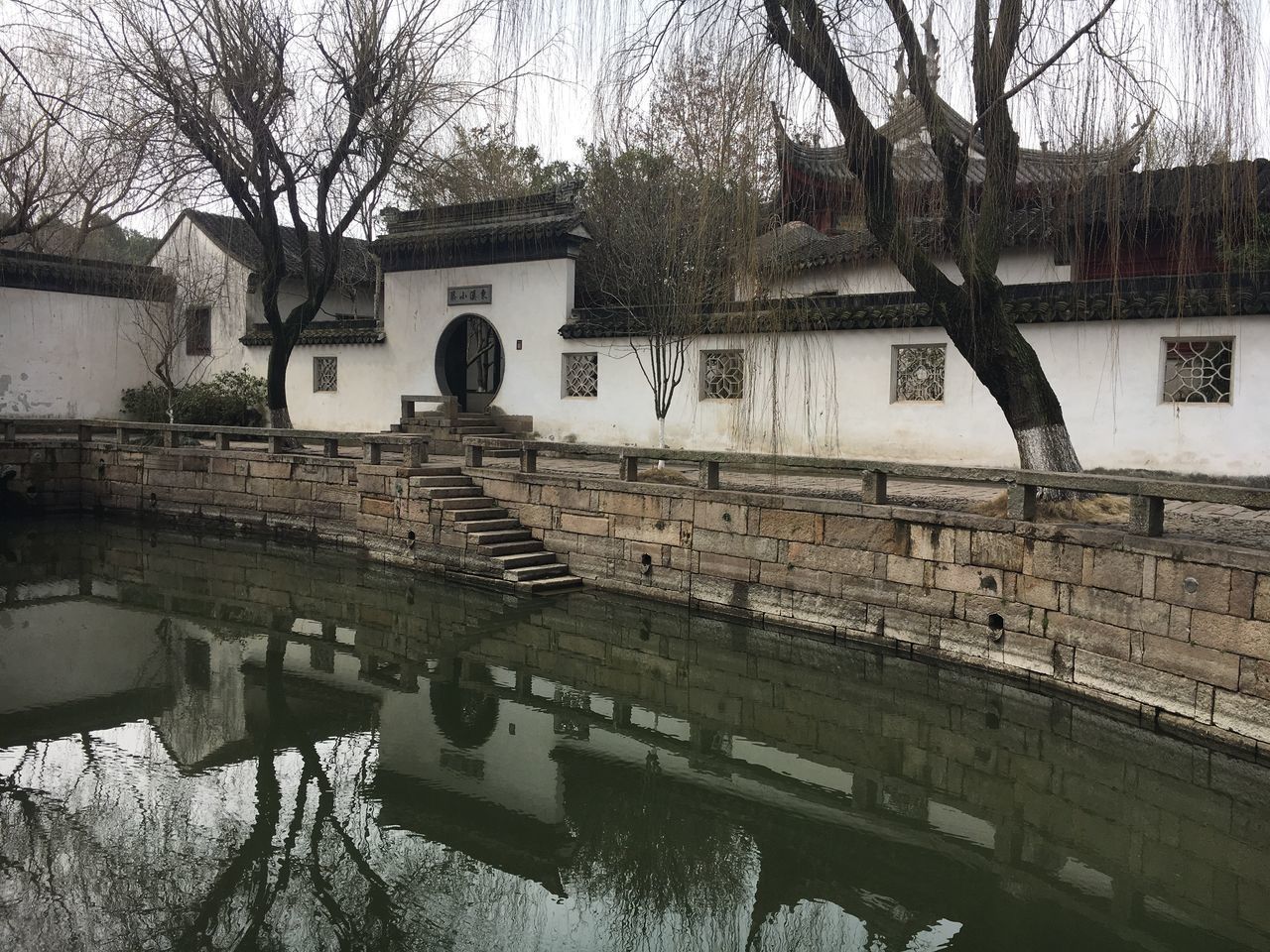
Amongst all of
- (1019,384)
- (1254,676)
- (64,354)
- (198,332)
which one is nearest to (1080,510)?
(1019,384)

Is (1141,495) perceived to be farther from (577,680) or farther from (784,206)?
(577,680)

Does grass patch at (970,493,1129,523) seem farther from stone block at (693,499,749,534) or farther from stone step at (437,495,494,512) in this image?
stone step at (437,495,494,512)

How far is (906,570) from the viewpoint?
7973 millimetres

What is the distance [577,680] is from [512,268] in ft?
27.8

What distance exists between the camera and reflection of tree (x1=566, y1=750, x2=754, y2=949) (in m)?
4.46

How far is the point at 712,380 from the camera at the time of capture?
12922 millimetres

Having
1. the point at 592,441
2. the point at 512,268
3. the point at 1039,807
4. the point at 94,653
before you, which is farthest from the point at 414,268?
the point at 1039,807

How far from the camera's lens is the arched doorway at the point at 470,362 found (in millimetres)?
15711

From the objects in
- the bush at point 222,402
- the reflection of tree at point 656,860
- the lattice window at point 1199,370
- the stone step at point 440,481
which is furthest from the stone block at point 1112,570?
the bush at point 222,402

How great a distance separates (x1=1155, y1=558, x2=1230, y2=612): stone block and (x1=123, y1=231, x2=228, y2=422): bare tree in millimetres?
A: 16409

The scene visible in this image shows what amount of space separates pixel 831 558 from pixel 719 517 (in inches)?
47.2

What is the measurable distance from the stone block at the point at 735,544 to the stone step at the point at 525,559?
183 cm

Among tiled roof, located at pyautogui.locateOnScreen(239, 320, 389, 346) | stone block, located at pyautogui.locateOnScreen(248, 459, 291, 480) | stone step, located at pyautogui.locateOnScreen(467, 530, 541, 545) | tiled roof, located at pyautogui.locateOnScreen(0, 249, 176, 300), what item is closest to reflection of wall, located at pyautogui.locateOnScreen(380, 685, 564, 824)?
stone step, located at pyautogui.locateOnScreen(467, 530, 541, 545)

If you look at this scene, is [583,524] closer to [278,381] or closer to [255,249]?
[278,381]
